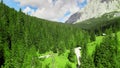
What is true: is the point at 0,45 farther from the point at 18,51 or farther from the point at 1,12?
the point at 1,12

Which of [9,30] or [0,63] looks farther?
[9,30]

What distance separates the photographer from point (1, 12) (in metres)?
123

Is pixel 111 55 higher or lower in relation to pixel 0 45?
lower

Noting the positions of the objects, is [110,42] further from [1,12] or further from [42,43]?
[42,43]

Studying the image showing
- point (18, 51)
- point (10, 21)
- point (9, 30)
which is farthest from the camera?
point (10, 21)

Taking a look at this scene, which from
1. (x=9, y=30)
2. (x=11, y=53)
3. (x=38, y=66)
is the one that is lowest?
(x=38, y=66)

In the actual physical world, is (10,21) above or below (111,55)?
above

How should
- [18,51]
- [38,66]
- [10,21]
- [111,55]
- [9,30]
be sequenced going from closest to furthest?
[111,55] < [18,51] < [38,66] < [9,30] < [10,21]

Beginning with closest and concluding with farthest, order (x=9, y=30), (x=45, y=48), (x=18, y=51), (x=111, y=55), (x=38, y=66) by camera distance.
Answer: (x=111, y=55) → (x=18, y=51) → (x=38, y=66) → (x=9, y=30) → (x=45, y=48)

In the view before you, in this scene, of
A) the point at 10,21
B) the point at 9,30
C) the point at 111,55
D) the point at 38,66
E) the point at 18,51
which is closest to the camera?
the point at 111,55

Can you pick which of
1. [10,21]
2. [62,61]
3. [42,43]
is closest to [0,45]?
[10,21]

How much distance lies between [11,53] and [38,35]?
78.9 m

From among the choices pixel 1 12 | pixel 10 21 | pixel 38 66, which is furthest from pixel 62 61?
pixel 1 12

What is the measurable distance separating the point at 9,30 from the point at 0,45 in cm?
1896
